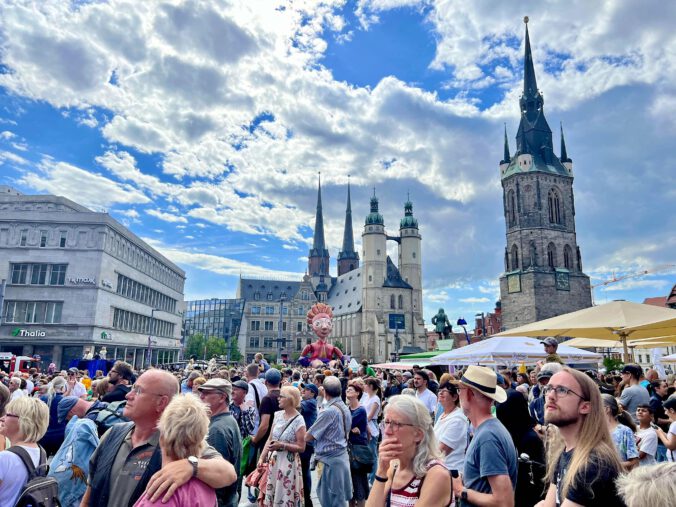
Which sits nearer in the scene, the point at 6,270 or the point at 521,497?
the point at 521,497

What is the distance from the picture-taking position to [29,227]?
42750 mm

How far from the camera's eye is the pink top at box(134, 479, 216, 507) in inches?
99.3

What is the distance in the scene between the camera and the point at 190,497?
8.48 ft

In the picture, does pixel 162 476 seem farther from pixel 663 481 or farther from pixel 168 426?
pixel 663 481

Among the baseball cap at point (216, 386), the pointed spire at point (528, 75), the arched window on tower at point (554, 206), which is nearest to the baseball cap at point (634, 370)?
the baseball cap at point (216, 386)

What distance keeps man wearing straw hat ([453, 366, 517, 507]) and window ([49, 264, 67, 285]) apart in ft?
150

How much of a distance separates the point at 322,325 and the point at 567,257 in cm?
5405

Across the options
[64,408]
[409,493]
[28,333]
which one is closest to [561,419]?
[409,493]

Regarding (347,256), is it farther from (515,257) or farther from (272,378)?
(272,378)

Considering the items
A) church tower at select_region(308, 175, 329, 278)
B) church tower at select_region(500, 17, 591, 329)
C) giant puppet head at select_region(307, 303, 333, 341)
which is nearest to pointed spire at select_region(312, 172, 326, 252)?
church tower at select_region(308, 175, 329, 278)

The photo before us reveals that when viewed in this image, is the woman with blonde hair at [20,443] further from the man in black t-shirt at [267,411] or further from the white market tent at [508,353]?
the white market tent at [508,353]

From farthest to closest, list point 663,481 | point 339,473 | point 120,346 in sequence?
1. point 120,346
2. point 339,473
3. point 663,481

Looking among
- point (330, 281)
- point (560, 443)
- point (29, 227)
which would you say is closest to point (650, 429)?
point (560, 443)

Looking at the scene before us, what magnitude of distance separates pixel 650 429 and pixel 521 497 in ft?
7.21
